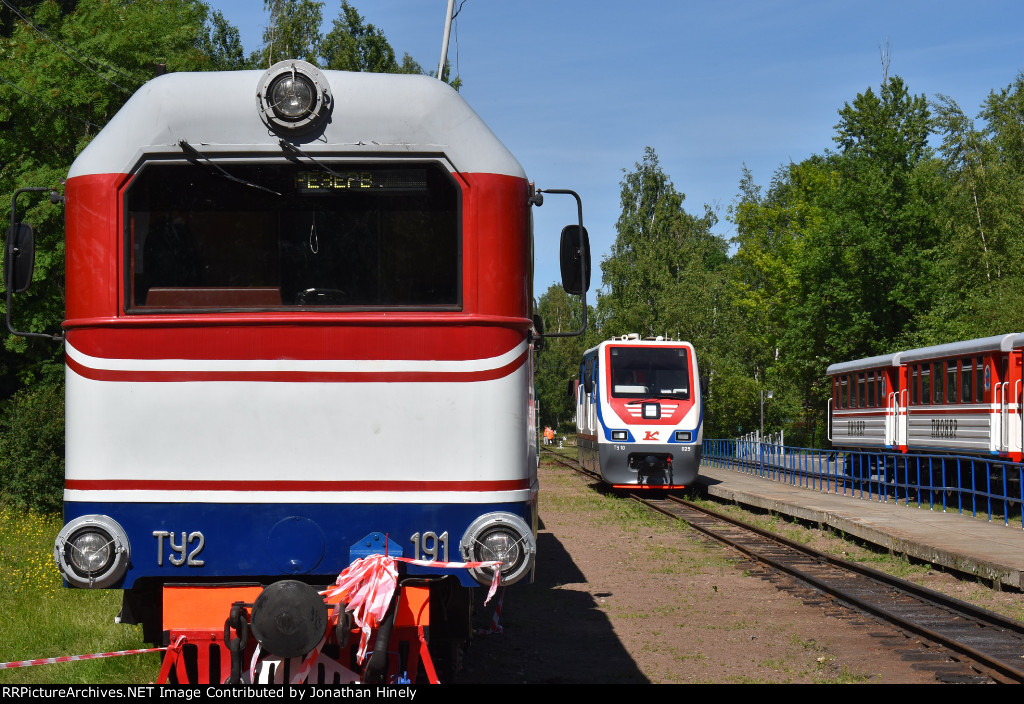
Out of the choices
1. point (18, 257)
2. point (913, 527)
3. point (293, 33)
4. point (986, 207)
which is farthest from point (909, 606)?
point (986, 207)

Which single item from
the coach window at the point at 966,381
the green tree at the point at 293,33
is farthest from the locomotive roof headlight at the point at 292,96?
the green tree at the point at 293,33

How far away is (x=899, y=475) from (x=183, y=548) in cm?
2412

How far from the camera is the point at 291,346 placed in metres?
5.06

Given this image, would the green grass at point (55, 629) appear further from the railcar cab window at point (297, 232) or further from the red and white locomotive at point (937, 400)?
the red and white locomotive at point (937, 400)

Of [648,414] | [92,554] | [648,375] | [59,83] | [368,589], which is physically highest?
[59,83]

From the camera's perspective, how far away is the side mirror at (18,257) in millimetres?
5473

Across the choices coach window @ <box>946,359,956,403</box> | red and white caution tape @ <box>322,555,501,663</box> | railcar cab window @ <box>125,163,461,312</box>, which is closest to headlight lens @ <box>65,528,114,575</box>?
red and white caution tape @ <box>322,555,501,663</box>

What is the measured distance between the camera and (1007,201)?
47.9m

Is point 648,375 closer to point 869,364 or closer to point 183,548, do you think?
point 869,364

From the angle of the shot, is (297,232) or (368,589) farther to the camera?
(297,232)

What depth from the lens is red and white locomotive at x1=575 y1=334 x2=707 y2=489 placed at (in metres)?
23.0

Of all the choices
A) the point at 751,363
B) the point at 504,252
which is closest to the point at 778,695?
the point at 504,252

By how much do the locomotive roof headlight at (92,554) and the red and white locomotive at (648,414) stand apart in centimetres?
1859

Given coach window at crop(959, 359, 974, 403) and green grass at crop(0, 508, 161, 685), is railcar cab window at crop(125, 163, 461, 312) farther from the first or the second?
coach window at crop(959, 359, 974, 403)
